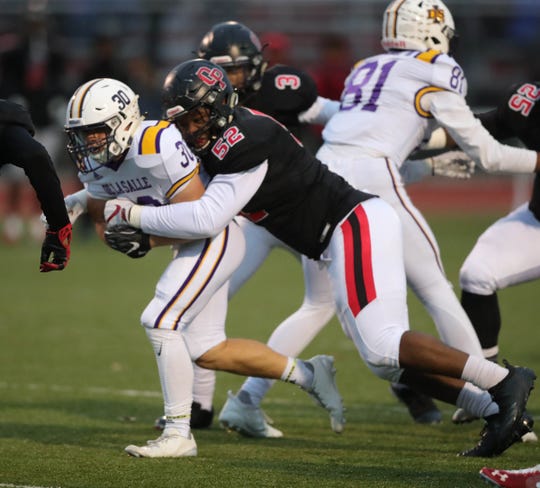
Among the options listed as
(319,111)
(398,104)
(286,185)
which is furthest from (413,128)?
A: (286,185)

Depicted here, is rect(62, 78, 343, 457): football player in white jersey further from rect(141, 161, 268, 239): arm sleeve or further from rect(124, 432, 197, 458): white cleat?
rect(141, 161, 268, 239): arm sleeve

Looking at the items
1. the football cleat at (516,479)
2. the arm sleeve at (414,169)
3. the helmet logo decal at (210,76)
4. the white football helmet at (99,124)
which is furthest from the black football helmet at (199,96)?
Answer: the football cleat at (516,479)

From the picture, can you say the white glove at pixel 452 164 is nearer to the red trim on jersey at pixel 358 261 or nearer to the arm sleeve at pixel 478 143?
the arm sleeve at pixel 478 143

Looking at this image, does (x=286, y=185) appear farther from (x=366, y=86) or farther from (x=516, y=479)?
(x=516, y=479)

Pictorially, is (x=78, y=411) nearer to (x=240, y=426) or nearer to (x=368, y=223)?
(x=240, y=426)

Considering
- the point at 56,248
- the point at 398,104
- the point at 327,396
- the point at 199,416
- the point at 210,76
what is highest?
the point at 210,76

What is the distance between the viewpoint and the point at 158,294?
489 centimetres

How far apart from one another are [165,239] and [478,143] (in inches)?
61.4

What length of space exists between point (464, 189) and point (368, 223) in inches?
553

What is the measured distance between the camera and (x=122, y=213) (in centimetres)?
490

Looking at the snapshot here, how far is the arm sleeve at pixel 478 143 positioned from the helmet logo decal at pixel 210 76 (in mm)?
1134

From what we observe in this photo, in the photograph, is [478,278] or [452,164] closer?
[478,278]

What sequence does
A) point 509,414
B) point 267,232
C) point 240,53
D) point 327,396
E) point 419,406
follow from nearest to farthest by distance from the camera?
1. point 509,414
2. point 327,396
3. point 267,232
4. point 419,406
5. point 240,53

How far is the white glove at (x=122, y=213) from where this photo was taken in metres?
4.87
